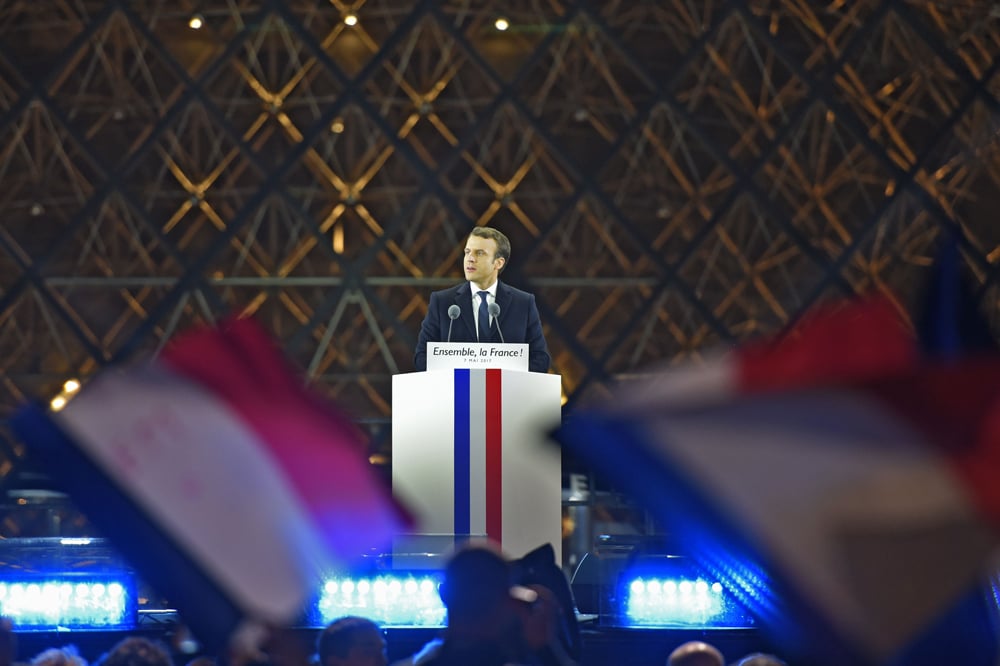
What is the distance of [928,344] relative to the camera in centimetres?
198

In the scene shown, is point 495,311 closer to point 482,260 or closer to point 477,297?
point 477,297

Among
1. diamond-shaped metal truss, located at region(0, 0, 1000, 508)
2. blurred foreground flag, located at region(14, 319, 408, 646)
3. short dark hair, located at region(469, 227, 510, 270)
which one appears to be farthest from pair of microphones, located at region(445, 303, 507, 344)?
diamond-shaped metal truss, located at region(0, 0, 1000, 508)

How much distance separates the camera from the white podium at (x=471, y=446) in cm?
532

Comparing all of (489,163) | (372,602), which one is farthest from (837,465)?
(489,163)

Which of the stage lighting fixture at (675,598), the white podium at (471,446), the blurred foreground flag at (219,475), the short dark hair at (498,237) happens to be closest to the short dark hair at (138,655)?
the blurred foreground flag at (219,475)

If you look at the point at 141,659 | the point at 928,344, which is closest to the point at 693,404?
the point at 928,344

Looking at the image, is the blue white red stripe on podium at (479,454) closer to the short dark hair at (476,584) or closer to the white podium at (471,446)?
the white podium at (471,446)

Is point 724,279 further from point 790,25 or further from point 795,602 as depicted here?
point 795,602

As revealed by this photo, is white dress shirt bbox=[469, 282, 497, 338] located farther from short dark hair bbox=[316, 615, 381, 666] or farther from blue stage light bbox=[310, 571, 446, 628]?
short dark hair bbox=[316, 615, 381, 666]

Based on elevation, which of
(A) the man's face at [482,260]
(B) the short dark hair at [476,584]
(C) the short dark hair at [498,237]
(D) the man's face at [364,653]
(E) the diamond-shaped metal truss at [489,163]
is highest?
(E) the diamond-shaped metal truss at [489,163]

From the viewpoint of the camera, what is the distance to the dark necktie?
554cm

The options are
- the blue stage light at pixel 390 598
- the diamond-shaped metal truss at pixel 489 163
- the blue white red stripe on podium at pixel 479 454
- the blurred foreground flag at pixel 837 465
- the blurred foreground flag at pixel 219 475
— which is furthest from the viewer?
the diamond-shaped metal truss at pixel 489 163

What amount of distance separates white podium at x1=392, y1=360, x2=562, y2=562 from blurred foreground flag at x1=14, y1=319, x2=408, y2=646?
8.91ft

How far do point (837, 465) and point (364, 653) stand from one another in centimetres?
97
